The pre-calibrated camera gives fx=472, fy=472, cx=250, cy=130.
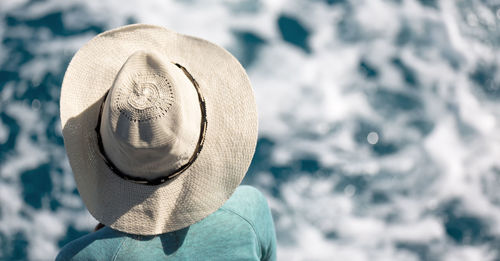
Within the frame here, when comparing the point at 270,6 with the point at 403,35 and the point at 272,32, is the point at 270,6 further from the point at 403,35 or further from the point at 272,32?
Answer: the point at 403,35

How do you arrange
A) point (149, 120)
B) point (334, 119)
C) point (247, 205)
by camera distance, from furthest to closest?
point (334, 119), point (247, 205), point (149, 120)

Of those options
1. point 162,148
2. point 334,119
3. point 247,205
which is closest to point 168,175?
point 162,148

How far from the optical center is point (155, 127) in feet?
3.51

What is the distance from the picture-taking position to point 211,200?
118 centimetres

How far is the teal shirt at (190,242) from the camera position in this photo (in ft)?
3.56

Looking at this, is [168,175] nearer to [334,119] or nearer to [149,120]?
[149,120]

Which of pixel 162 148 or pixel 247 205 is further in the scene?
pixel 247 205

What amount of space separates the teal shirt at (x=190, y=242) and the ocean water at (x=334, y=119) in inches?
56.3

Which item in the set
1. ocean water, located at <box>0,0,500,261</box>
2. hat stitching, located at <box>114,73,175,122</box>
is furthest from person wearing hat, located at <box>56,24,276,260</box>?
ocean water, located at <box>0,0,500,261</box>

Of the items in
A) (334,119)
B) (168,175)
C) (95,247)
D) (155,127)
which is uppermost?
(155,127)

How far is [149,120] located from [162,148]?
7 cm

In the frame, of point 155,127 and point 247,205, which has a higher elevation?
point 155,127

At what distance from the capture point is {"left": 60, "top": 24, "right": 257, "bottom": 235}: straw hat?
1.08m

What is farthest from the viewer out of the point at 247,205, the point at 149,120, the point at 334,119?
the point at 334,119
